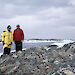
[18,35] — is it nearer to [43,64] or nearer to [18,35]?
[18,35]

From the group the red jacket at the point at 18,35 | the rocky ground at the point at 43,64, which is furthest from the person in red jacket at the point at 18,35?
the rocky ground at the point at 43,64

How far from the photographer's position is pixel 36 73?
22.1 ft

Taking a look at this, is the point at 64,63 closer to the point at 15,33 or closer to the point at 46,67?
the point at 46,67

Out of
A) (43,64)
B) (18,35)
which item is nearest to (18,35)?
(18,35)

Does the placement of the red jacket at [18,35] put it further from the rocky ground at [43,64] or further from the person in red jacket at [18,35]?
the rocky ground at [43,64]

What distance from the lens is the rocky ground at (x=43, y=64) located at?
21.5 feet

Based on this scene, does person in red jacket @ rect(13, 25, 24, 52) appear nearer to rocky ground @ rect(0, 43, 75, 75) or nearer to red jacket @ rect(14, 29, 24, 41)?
red jacket @ rect(14, 29, 24, 41)

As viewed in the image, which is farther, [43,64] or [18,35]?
[18,35]

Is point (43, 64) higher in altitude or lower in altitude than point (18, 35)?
lower

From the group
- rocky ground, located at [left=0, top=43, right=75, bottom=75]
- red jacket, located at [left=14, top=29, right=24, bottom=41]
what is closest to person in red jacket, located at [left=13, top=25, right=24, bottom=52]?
red jacket, located at [left=14, top=29, right=24, bottom=41]

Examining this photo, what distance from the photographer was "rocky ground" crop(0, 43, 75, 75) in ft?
21.5

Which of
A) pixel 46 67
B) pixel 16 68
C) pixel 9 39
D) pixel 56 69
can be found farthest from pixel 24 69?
pixel 9 39

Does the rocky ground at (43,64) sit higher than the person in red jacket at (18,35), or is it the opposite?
the person in red jacket at (18,35)

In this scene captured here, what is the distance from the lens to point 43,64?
728 cm
